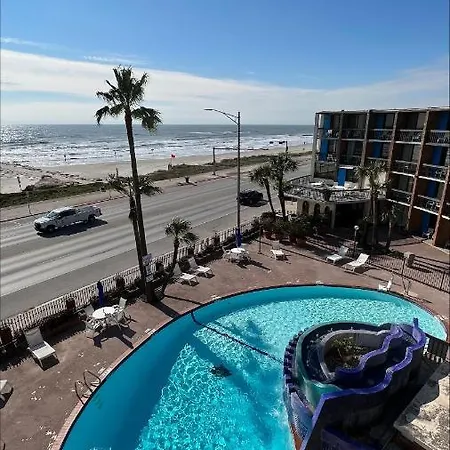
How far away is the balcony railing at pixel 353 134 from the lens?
3582 centimetres

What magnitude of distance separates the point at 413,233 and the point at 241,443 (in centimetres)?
2648

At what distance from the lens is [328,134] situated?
3894cm

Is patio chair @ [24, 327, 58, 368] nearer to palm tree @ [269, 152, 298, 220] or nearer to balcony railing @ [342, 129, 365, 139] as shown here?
palm tree @ [269, 152, 298, 220]

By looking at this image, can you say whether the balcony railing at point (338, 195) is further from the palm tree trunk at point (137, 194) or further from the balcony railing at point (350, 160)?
the palm tree trunk at point (137, 194)

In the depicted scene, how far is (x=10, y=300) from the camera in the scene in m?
21.0

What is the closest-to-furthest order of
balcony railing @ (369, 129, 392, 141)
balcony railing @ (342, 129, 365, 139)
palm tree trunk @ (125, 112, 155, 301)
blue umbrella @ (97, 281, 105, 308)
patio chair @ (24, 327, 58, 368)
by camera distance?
patio chair @ (24, 327, 58, 368), palm tree trunk @ (125, 112, 155, 301), blue umbrella @ (97, 281, 105, 308), balcony railing @ (369, 129, 392, 141), balcony railing @ (342, 129, 365, 139)

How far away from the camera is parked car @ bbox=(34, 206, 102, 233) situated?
1319 inches

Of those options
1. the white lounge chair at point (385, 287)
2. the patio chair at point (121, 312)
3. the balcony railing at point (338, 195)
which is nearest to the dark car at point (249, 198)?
the balcony railing at point (338, 195)

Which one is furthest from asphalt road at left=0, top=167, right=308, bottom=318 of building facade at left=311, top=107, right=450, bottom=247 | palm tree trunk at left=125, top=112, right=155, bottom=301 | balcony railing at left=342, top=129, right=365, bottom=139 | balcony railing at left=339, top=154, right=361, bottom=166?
balcony railing at left=342, top=129, right=365, bottom=139

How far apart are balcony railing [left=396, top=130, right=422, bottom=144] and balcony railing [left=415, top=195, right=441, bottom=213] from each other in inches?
190

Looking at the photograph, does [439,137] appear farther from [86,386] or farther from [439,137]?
[86,386]

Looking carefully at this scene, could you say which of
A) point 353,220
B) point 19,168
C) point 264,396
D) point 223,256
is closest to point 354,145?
point 353,220

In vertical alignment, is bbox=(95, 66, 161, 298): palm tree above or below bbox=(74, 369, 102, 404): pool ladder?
above

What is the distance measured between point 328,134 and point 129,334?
30.4m
